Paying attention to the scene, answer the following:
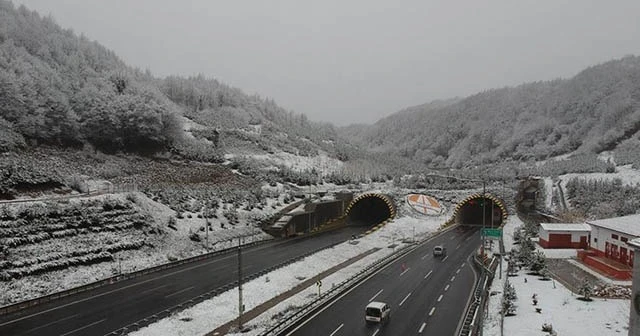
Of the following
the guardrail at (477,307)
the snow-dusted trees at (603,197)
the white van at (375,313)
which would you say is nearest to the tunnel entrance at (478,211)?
the snow-dusted trees at (603,197)

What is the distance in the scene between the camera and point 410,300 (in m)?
30.0

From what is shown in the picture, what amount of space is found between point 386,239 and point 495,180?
51570 mm

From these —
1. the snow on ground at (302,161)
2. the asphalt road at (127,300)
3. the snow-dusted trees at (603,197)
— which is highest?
the snow on ground at (302,161)

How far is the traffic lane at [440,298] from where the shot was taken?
82.1 ft

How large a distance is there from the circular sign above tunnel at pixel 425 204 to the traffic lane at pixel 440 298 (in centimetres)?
3014

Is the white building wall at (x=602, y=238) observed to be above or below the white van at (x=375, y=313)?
above

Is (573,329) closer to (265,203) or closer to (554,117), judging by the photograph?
(265,203)

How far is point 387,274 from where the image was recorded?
124 ft

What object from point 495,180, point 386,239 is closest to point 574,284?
point 386,239

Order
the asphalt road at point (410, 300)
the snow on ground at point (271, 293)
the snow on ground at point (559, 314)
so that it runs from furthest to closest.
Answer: the snow on ground at point (271, 293)
the asphalt road at point (410, 300)
the snow on ground at point (559, 314)

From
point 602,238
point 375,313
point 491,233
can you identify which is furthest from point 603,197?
point 375,313

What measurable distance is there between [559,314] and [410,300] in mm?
8858

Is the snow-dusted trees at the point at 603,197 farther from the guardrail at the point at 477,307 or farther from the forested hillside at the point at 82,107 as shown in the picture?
the forested hillside at the point at 82,107

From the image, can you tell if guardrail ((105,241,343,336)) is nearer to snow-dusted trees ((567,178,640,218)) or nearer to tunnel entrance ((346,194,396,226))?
tunnel entrance ((346,194,396,226))
